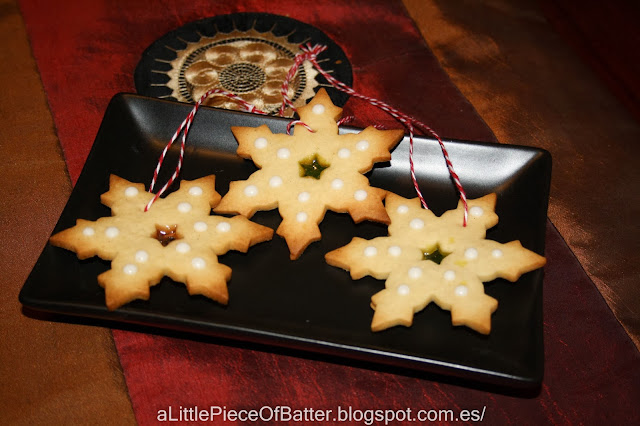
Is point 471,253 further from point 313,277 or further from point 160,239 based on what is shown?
point 160,239

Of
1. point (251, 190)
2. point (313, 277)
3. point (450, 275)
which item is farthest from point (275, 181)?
point (450, 275)

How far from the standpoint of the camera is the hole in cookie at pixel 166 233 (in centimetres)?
88

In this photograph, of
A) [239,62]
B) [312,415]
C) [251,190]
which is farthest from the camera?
[239,62]

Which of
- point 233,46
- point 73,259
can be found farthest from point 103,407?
point 233,46

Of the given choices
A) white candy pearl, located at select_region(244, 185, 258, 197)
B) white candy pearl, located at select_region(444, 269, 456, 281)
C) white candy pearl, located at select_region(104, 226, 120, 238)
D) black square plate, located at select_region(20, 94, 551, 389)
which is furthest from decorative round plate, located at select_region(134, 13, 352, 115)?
white candy pearl, located at select_region(444, 269, 456, 281)

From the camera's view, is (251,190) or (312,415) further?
(251,190)

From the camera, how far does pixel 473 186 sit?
3.15ft

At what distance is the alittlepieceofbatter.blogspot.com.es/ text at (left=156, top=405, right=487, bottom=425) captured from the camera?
802 millimetres

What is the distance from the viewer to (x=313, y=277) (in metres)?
0.86

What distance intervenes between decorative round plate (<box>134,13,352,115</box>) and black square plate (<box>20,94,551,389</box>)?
0.13 meters

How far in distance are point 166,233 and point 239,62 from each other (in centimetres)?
44

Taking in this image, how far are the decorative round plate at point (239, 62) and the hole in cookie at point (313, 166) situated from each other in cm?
19

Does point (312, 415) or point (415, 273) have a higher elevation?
point (415, 273)

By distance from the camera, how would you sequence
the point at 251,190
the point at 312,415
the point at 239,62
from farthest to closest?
the point at 239,62 < the point at 251,190 < the point at 312,415
